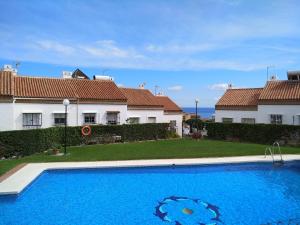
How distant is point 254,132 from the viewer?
31.4m

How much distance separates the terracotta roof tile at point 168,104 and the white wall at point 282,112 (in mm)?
11257

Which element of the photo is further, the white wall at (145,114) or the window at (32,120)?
the white wall at (145,114)

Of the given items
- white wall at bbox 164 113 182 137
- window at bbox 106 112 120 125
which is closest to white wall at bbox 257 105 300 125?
white wall at bbox 164 113 182 137

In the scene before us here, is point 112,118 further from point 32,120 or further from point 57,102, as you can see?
point 32,120

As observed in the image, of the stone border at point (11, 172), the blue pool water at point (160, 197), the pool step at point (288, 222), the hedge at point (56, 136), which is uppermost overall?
the hedge at point (56, 136)

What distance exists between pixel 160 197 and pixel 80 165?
232 inches

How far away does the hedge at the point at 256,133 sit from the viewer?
28.9m

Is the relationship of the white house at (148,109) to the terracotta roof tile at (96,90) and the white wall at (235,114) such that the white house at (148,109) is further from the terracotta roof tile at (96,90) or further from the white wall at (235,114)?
the white wall at (235,114)

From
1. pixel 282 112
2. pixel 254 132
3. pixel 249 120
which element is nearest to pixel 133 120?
pixel 249 120

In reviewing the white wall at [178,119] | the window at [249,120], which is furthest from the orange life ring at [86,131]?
the window at [249,120]

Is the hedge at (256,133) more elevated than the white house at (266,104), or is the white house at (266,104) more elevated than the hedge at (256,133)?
the white house at (266,104)

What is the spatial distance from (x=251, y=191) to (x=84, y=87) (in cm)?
2259

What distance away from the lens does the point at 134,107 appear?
3703 centimetres

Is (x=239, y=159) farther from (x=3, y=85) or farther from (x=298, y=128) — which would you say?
(x=3, y=85)
